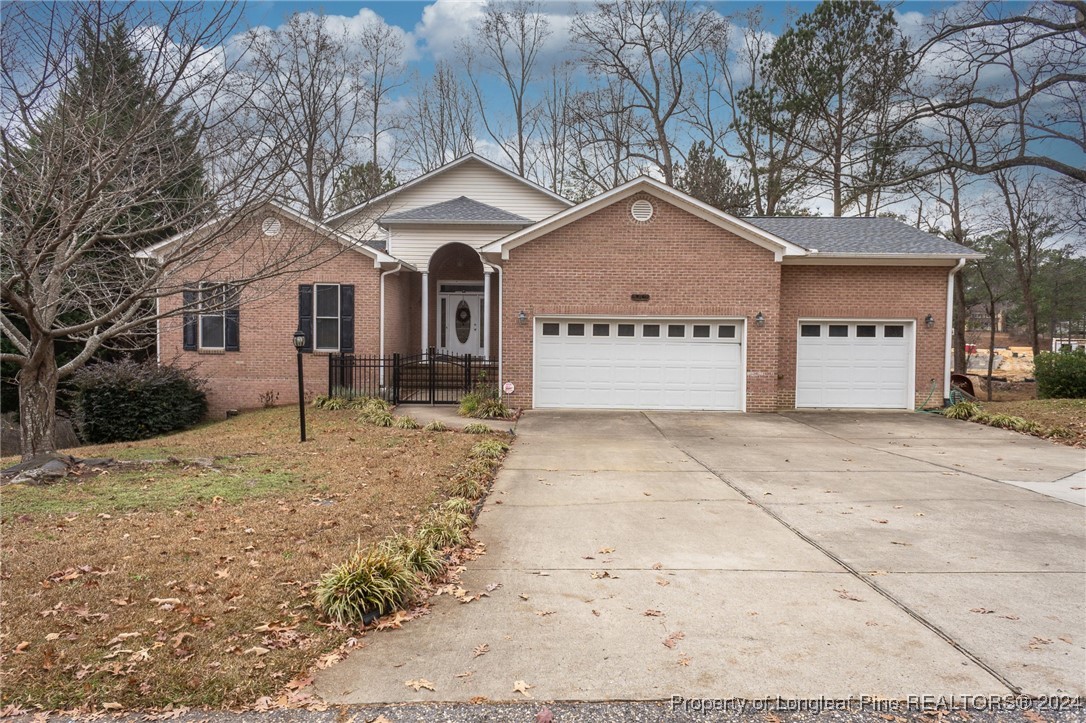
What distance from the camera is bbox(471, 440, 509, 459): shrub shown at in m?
9.83

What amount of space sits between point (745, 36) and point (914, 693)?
31.3 meters

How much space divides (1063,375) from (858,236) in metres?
6.49

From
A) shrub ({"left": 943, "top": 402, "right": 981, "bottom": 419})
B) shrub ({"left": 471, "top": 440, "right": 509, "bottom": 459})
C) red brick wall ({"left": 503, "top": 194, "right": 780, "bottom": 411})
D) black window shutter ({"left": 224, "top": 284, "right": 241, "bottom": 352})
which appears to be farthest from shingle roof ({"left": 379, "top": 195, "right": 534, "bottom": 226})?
shrub ({"left": 943, "top": 402, "right": 981, "bottom": 419})

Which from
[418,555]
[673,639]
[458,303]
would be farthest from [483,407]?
[673,639]

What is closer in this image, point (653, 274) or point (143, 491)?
point (143, 491)

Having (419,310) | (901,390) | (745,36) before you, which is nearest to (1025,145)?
(901,390)

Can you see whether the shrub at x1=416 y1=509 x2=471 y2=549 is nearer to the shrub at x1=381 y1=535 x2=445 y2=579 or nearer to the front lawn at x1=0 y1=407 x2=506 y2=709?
the shrub at x1=381 y1=535 x2=445 y2=579

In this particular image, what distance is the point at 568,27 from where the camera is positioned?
99.0 feet

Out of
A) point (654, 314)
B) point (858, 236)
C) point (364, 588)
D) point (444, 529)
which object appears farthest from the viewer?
point (858, 236)

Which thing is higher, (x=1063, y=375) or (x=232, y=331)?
(x=232, y=331)

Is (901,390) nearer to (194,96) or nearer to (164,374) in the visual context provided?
(194,96)

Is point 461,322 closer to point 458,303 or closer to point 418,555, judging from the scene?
point 458,303

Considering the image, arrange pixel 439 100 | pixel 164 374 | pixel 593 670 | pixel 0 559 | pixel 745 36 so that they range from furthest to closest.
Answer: pixel 439 100, pixel 745 36, pixel 164 374, pixel 0 559, pixel 593 670

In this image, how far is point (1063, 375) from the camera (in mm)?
17453
